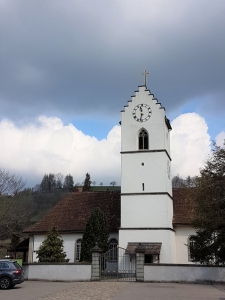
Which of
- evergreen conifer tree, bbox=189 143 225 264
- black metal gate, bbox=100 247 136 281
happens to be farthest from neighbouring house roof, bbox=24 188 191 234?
evergreen conifer tree, bbox=189 143 225 264

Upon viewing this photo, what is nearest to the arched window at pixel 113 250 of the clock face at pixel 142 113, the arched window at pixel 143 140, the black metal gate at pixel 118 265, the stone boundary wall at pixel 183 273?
the black metal gate at pixel 118 265

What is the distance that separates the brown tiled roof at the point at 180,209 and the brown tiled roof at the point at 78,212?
5335mm

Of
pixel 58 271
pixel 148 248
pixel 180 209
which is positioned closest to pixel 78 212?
pixel 148 248

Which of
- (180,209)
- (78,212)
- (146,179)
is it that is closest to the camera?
(146,179)

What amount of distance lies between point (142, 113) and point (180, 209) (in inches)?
378

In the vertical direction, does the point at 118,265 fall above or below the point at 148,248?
below

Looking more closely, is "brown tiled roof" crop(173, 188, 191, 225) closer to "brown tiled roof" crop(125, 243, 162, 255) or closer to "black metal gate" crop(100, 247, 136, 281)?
"brown tiled roof" crop(125, 243, 162, 255)

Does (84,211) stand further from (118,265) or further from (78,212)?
(118,265)

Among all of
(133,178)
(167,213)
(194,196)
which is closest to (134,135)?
(133,178)

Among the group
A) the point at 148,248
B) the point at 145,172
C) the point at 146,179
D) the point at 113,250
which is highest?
the point at 145,172

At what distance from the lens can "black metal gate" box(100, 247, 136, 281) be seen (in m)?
28.9

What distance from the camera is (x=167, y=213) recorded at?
31.5 m

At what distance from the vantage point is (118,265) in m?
30.8

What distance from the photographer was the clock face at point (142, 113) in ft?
113
